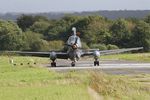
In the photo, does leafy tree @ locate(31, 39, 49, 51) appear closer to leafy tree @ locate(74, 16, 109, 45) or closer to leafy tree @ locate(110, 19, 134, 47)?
leafy tree @ locate(74, 16, 109, 45)

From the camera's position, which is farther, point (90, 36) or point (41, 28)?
point (41, 28)

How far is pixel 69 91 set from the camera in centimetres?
2150

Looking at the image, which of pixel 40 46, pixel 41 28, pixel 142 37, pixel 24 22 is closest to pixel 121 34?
pixel 142 37

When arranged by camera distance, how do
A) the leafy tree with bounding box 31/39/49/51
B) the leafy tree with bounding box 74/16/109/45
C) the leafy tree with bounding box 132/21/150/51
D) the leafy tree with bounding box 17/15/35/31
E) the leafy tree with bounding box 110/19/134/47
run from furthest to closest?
1. the leafy tree with bounding box 17/15/35/31
2. the leafy tree with bounding box 74/16/109/45
3. the leafy tree with bounding box 110/19/134/47
4. the leafy tree with bounding box 31/39/49/51
5. the leafy tree with bounding box 132/21/150/51

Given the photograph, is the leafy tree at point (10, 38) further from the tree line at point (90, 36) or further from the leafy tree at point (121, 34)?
the leafy tree at point (121, 34)

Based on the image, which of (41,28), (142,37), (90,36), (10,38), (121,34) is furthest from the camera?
(41,28)

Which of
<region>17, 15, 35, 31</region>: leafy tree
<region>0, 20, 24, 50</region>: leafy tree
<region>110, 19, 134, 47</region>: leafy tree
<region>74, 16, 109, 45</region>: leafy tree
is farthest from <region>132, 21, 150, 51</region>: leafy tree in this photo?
<region>17, 15, 35, 31</region>: leafy tree

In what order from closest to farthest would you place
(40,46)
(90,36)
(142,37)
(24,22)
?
1. (142,37)
2. (40,46)
3. (90,36)
4. (24,22)

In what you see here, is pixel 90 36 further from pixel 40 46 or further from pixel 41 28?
pixel 41 28

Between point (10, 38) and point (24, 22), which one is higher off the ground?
point (24, 22)

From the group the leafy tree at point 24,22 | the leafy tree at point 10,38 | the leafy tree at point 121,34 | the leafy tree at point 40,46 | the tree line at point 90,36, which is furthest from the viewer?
the leafy tree at point 24,22

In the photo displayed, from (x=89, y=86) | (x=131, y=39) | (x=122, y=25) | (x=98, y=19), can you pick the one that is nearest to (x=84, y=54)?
(x=89, y=86)

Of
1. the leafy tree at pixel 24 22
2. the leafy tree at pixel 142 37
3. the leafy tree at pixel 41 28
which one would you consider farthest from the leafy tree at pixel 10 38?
the leafy tree at pixel 24 22

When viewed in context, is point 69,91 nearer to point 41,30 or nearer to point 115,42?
point 115,42
